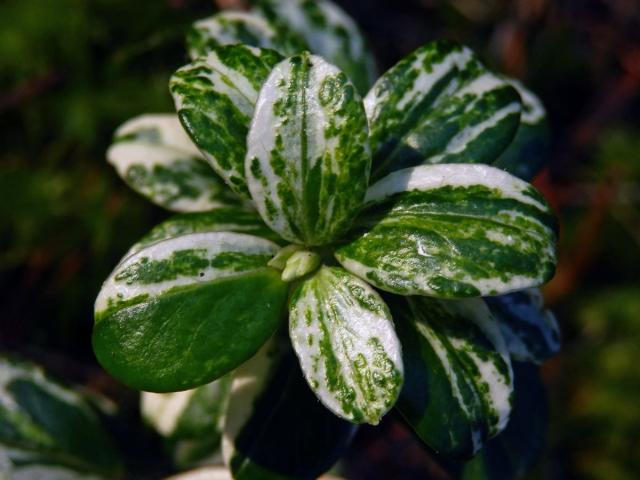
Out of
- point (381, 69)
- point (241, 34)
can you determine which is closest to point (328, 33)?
point (241, 34)

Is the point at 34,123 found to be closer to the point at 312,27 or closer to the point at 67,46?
the point at 67,46

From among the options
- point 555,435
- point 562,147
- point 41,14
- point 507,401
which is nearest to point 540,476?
point 555,435

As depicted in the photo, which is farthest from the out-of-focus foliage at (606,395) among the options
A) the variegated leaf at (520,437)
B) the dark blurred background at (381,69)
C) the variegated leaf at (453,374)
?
the variegated leaf at (453,374)

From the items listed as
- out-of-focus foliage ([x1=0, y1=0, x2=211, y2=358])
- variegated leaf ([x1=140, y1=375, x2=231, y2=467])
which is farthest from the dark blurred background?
variegated leaf ([x1=140, y1=375, x2=231, y2=467])

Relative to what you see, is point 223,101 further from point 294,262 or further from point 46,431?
point 46,431

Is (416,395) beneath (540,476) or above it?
above

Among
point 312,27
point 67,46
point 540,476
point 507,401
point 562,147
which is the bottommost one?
point 540,476
